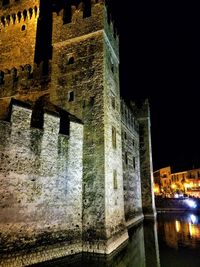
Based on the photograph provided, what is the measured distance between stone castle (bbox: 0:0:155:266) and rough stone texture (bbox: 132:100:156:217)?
22.6 ft

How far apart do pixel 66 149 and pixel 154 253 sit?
6.66 metres

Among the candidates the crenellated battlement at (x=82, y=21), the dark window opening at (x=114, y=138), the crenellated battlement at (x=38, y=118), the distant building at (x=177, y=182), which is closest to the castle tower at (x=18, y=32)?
the crenellated battlement at (x=82, y=21)

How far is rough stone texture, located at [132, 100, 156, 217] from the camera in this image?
76.4ft

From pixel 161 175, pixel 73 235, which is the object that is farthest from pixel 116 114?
pixel 161 175

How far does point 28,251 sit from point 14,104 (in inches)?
215

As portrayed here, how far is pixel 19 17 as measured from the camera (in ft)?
75.1

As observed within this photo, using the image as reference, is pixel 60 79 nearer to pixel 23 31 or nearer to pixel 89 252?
pixel 89 252

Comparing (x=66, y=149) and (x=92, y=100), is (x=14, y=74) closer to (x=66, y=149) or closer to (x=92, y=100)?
(x=92, y=100)

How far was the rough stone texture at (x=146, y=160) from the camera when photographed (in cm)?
2328

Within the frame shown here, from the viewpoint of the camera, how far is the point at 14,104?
909cm

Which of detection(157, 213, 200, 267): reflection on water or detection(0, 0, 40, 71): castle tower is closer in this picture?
detection(157, 213, 200, 267): reflection on water

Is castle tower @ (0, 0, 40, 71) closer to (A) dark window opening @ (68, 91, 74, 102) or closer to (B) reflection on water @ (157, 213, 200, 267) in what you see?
(A) dark window opening @ (68, 91, 74, 102)

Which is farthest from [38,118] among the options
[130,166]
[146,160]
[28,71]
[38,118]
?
[146,160]

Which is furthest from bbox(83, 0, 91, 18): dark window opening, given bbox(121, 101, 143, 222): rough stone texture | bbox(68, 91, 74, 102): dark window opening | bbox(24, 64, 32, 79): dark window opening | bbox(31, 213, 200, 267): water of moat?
bbox(31, 213, 200, 267): water of moat
